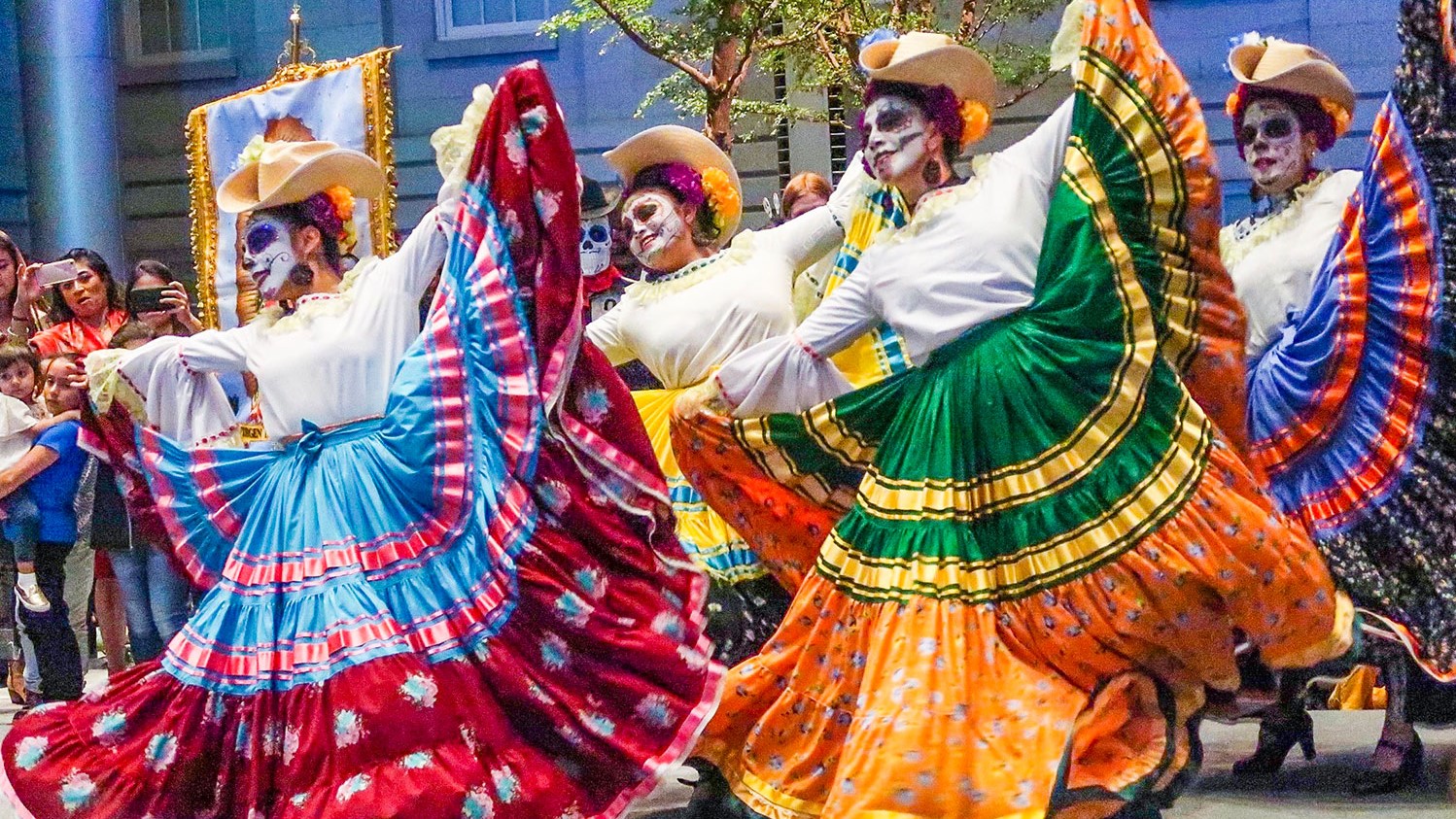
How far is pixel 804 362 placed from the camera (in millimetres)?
4289

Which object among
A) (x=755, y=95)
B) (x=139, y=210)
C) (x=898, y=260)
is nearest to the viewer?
(x=898, y=260)

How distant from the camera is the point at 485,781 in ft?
13.0

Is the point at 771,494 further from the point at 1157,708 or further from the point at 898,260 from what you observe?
the point at 1157,708

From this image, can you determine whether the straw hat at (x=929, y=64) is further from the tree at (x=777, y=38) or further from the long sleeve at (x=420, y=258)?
the tree at (x=777, y=38)

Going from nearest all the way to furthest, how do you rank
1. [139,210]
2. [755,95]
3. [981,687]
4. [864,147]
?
[981,687] → [864,147] → [755,95] → [139,210]

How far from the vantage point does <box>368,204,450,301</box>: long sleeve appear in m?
4.41

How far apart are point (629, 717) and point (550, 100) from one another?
137 cm

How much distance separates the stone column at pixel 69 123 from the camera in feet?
38.5

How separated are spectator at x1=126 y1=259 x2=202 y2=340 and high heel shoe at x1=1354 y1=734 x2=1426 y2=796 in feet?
13.1

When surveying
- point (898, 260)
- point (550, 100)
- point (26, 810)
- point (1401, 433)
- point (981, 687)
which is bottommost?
point (26, 810)

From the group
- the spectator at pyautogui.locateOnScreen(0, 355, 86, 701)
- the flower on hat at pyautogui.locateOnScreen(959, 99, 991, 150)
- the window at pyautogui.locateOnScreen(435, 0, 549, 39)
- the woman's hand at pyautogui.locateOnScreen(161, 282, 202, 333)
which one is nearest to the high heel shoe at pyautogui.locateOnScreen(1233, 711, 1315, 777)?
the flower on hat at pyautogui.locateOnScreen(959, 99, 991, 150)

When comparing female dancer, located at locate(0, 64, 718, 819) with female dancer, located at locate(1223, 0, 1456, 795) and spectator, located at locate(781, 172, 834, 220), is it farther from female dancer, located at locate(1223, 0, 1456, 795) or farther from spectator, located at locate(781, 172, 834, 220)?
spectator, located at locate(781, 172, 834, 220)

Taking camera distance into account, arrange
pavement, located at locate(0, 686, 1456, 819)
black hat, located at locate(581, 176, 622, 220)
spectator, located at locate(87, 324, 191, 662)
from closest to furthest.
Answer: pavement, located at locate(0, 686, 1456, 819)
black hat, located at locate(581, 176, 622, 220)
spectator, located at locate(87, 324, 191, 662)

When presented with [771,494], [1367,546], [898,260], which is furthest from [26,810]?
[1367,546]
